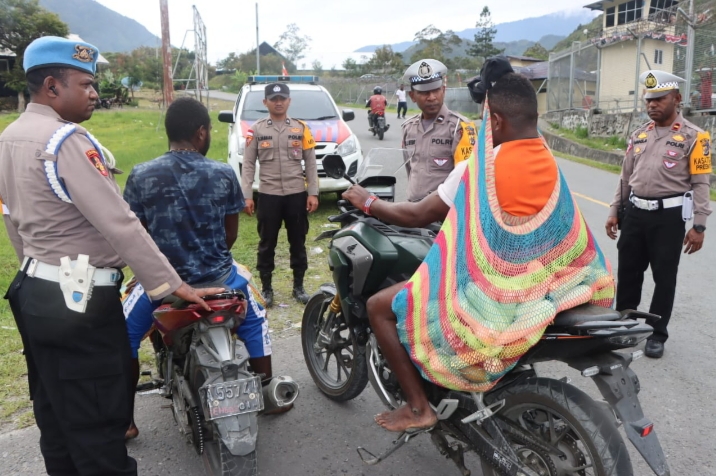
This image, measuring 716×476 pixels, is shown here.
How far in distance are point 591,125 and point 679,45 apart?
5.34 metres

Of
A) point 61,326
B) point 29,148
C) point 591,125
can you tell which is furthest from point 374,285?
point 591,125

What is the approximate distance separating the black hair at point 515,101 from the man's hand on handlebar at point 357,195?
30.8 inches

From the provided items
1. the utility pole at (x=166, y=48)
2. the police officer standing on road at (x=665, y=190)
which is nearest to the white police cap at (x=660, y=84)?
the police officer standing on road at (x=665, y=190)

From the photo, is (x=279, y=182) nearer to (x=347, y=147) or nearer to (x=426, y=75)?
(x=426, y=75)

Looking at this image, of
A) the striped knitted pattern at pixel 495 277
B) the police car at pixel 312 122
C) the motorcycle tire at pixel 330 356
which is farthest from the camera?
the police car at pixel 312 122

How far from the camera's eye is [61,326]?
7.79 ft

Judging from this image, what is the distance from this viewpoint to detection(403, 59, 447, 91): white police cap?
4.35m

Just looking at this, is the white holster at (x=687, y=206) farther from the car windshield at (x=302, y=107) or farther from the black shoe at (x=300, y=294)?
the car windshield at (x=302, y=107)

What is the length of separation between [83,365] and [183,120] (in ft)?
4.13

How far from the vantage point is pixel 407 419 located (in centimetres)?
279

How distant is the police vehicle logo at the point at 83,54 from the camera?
2.41 metres

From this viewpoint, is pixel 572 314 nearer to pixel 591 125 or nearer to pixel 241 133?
pixel 241 133

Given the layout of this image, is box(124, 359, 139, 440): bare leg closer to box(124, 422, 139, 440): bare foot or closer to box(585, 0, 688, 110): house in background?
box(124, 422, 139, 440): bare foot

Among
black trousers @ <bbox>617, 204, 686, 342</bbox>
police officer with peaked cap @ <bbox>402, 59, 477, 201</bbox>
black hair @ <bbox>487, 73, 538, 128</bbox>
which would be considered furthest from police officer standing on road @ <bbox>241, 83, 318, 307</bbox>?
black hair @ <bbox>487, 73, 538, 128</bbox>
